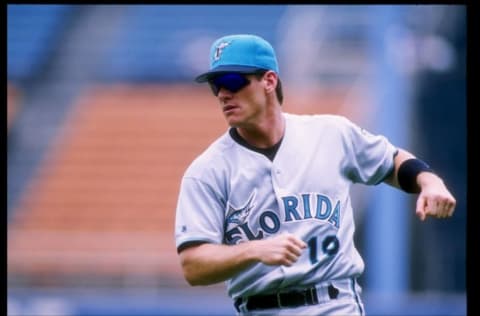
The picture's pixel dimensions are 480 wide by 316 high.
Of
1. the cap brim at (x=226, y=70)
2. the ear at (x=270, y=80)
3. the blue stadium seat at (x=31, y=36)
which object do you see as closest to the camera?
the cap brim at (x=226, y=70)

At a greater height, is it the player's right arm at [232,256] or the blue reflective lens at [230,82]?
→ the blue reflective lens at [230,82]

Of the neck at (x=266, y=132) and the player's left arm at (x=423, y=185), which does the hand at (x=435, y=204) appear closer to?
the player's left arm at (x=423, y=185)

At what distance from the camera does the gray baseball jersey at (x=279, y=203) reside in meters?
3.65

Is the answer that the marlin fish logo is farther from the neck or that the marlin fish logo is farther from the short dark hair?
the short dark hair

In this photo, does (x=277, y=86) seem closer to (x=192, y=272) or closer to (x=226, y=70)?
(x=226, y=70)

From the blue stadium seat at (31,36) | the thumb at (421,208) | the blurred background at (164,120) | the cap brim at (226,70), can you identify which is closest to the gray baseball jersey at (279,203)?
the cap brim at (226,70)

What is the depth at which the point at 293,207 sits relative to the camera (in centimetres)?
372

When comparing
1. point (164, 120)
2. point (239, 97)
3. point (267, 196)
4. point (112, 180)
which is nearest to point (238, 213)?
point (267, 196)

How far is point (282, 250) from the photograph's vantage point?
327 centimetres

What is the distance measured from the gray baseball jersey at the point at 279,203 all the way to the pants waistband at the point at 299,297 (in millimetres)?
24

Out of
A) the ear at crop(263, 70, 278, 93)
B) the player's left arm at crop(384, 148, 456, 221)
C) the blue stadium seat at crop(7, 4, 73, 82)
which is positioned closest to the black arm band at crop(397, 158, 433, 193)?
the player's left arm at crop(384, 148, 456, 221)
